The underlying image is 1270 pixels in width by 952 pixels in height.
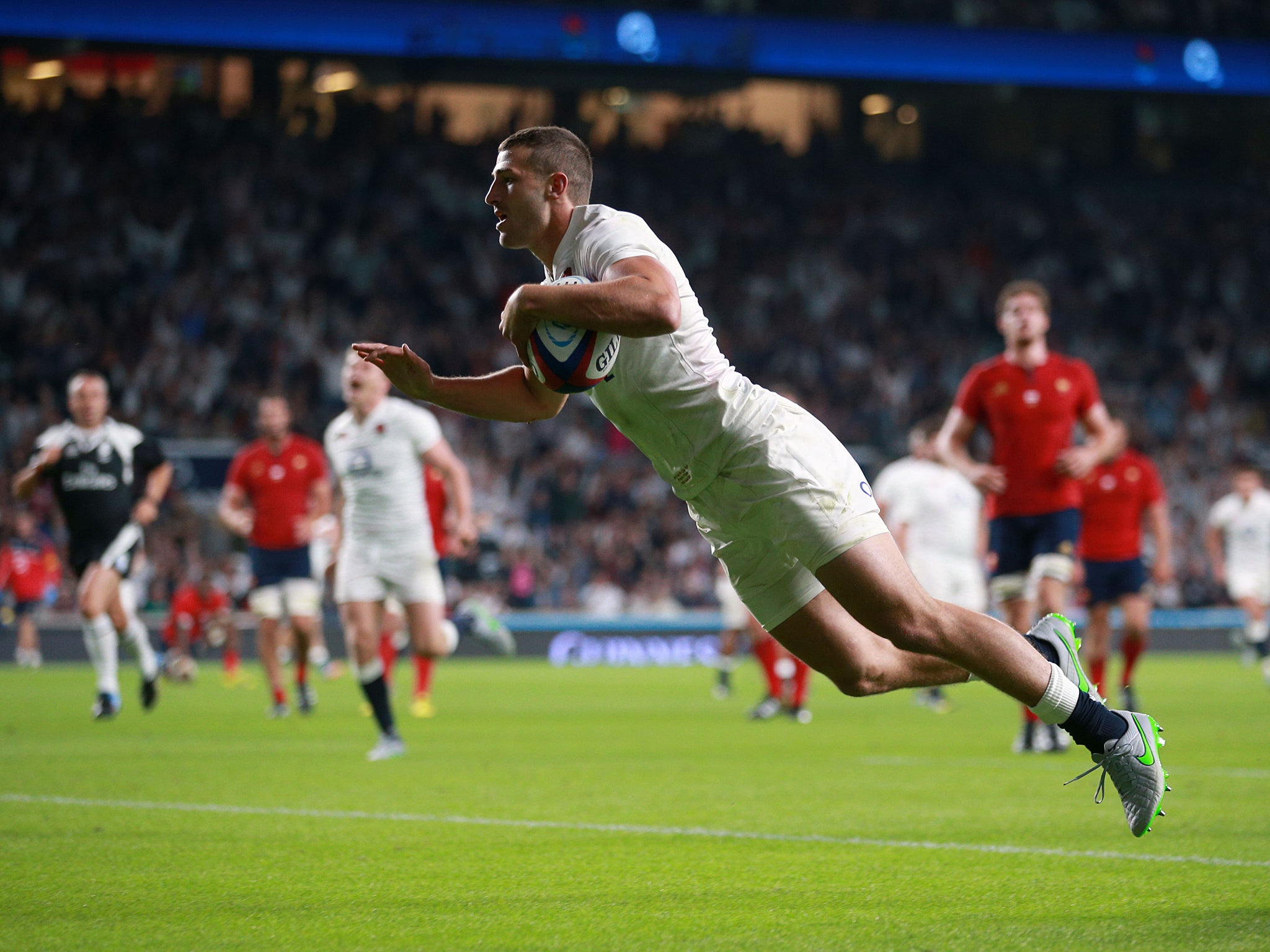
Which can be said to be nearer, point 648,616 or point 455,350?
point 648,616

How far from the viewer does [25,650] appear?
22.8m

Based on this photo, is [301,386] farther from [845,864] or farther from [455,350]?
[845,864]

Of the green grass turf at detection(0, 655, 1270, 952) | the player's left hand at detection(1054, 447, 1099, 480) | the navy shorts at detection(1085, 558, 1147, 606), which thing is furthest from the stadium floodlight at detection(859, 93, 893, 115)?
the player's left hand at detection(1054, 447, 1099, 480)

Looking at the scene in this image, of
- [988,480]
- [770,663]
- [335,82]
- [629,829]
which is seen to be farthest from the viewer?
[335,82]

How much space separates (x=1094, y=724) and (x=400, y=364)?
2471 millimetres

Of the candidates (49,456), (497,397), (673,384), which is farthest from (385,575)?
(673,384)

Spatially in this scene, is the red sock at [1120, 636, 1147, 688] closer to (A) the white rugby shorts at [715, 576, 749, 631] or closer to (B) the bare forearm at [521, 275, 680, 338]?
(A) the white rugby shorts at [715, 576, 749, 631]

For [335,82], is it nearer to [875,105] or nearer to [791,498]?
[875,105]

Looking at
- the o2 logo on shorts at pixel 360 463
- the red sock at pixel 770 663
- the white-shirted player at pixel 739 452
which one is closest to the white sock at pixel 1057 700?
the white-shirted player at pixel 739 452

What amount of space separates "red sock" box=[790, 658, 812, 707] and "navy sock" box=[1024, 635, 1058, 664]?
7.93 m

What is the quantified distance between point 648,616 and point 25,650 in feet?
30.4

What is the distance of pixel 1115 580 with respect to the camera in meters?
13.8

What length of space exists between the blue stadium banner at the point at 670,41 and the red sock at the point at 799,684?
54.0 feet

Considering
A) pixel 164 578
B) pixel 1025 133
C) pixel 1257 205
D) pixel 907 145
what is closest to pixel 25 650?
pixel 164 578
